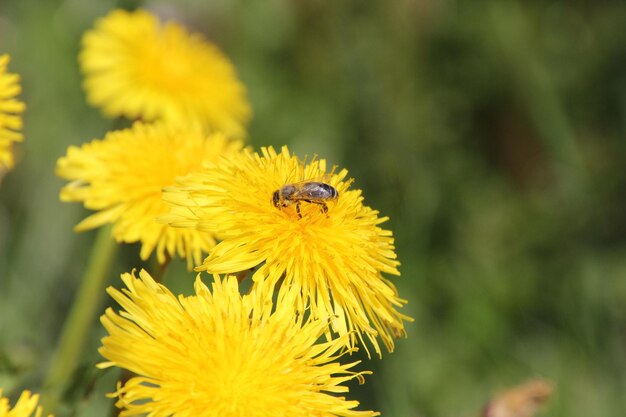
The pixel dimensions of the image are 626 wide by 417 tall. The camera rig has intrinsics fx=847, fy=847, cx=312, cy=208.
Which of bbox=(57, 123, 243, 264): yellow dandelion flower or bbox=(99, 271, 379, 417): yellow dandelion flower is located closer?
bbox=(99, 271, 379, 417): yellow dandelion flower

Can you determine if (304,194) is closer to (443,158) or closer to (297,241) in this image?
(297,241)

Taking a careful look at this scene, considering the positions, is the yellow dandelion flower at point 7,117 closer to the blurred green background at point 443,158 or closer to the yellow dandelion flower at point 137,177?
the yellow dandelion flower at point 137,177

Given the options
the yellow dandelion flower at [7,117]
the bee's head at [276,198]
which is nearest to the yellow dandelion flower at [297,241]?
the bee's head at [276,198]

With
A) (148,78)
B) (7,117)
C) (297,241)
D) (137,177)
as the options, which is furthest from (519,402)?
(148,78)

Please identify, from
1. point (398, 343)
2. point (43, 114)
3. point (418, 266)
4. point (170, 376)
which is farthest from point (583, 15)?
point (170, 376)

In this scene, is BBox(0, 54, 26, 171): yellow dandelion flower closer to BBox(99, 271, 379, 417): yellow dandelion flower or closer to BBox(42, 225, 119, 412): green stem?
BBox(42, 225, 119, 412): green stem

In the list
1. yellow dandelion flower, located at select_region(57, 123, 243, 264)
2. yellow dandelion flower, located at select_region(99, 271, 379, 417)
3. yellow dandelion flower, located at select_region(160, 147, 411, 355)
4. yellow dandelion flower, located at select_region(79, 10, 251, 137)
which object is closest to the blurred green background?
yellow dandelion flower, located at select_region(79, 10, 251, 137)
